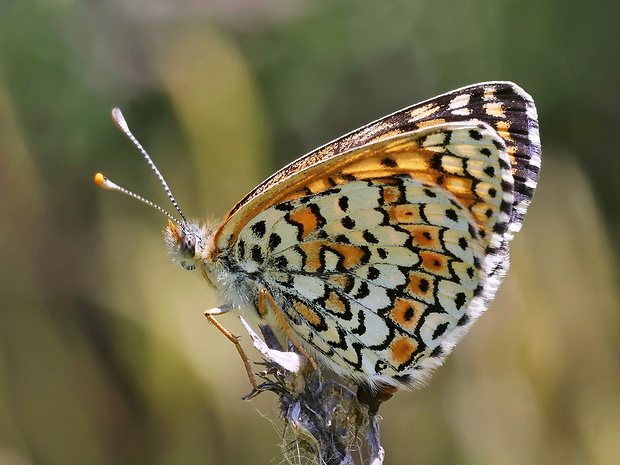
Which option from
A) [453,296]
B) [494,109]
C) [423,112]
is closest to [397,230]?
[453,296]

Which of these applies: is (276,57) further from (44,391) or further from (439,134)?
(44,391)

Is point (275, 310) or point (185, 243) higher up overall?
point (185, 243)

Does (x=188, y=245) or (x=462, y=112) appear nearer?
(x=462, y=112)

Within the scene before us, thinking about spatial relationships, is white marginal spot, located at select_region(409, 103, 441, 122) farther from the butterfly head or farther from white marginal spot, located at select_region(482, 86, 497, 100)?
the butterfly head

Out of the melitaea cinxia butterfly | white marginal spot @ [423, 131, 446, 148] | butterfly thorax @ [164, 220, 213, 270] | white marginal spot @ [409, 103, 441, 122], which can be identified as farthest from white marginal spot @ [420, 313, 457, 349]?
butterfly thorax @ [164, 220, 213, 270]

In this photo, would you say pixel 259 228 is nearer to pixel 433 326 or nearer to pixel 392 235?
pixel 392 235

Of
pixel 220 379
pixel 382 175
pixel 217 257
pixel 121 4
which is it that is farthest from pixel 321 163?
pixel 121 4

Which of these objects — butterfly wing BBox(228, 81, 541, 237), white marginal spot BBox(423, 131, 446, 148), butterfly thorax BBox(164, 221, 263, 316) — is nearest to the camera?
white marginal spot BBox(423, 131, 446, 148)
